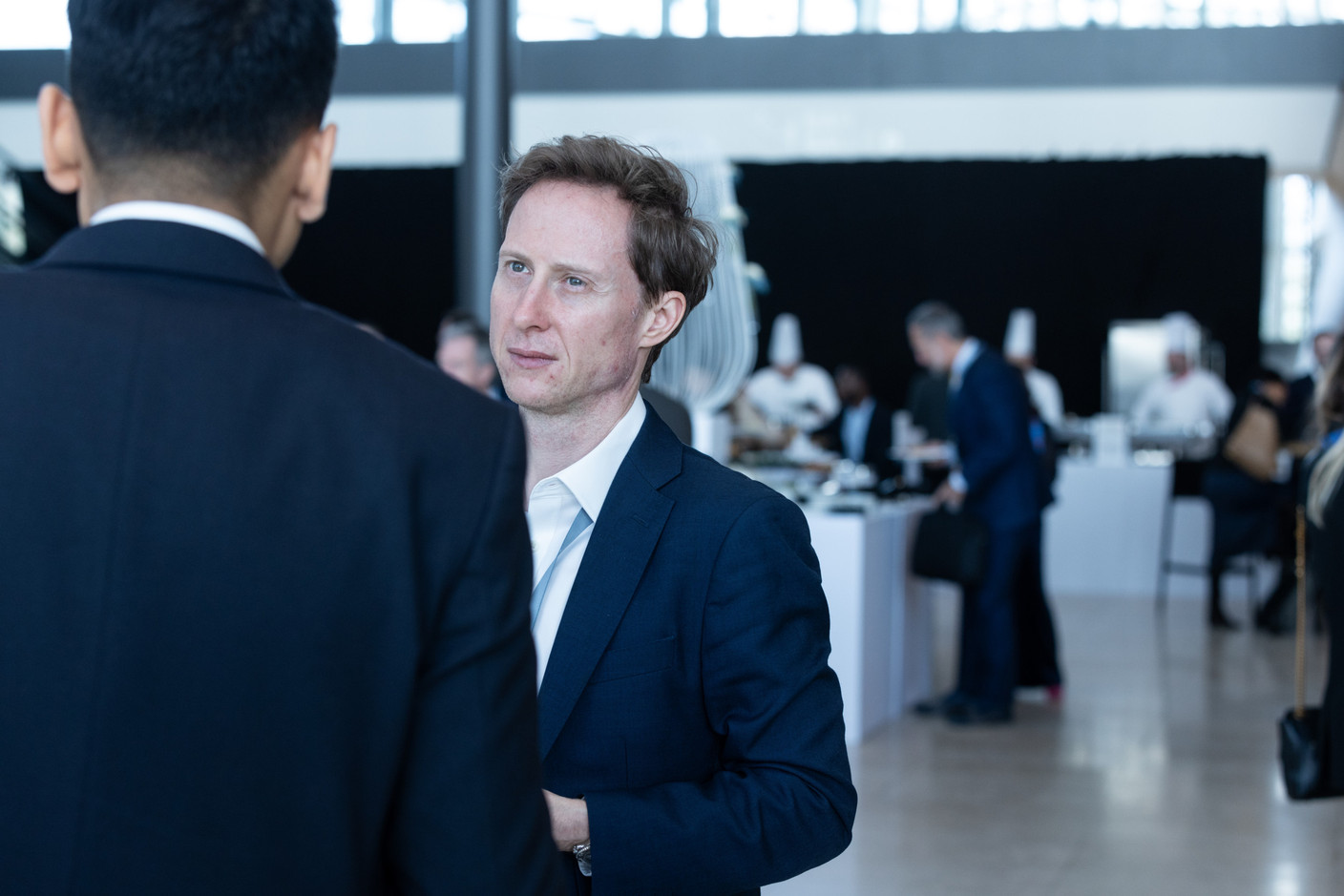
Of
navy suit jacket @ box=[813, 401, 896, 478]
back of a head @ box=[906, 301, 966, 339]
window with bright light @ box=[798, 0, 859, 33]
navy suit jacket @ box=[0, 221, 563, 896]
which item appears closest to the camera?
navy suit jacket @ box=[0, 221, 563, 896]

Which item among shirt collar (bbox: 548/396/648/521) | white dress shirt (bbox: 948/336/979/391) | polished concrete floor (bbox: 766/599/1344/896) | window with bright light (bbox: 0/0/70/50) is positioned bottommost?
polished concrete floor (bbox: 766/599/1344/896)

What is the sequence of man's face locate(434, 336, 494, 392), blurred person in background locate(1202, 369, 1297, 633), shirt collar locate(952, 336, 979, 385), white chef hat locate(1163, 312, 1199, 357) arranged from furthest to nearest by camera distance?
white chef hat locate(1163, 312, 1199, 357) < blurred person in background locate(1202, 369, 1297, 633) < shirt collar locate(952, 336, 979, 385) < man's face locate(434, 336, 494, 392)

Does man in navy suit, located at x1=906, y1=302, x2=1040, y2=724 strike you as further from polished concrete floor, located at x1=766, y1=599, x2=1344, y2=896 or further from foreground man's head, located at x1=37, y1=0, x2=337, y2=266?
foreground man's head, located at x1=37, y1=0, x2=337, y2=266

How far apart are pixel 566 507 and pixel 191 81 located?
563 mm

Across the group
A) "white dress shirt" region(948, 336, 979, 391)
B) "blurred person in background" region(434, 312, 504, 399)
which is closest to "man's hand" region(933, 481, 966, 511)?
"white dress shirt" region(948, 336, 979, 391)

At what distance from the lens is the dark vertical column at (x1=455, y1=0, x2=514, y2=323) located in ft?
16.8

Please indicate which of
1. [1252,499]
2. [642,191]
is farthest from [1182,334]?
[642,191]

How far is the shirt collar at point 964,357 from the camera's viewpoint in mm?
4691

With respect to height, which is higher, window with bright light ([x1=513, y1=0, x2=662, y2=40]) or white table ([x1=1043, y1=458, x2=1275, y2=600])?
window with bright light ([x1=513, y1=0, x2=662, y2=40])

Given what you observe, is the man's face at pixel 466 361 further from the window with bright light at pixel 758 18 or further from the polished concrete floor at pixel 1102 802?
the window with bright light at pixel 758 18

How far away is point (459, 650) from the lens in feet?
2.14

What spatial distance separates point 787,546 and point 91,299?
23.1 inches

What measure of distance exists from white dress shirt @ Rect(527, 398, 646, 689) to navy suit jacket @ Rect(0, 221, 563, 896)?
0.43 meters

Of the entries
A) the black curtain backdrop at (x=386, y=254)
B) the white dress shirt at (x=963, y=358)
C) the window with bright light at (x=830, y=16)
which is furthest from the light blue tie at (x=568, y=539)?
the black curtain backdrop at (x=386, y=254)
